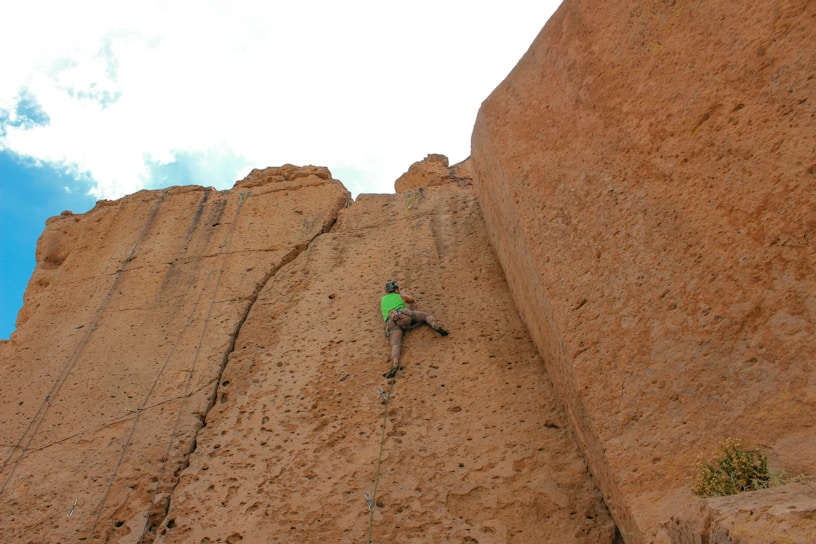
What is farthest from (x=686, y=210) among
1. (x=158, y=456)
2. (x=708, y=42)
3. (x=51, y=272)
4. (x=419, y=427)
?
(x=51, y=272)

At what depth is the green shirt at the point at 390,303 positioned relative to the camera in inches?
221

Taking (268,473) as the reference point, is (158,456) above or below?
above

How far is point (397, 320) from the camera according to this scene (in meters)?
5.41

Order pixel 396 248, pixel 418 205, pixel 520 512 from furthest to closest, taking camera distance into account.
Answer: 1. pixel 418 205
2. pixel 396 248
3. pixel 520 512

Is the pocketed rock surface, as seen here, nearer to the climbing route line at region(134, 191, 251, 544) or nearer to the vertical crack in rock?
the vertical crack in rock

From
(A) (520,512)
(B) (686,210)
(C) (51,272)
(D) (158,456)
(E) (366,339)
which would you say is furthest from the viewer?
(C) (51,272)

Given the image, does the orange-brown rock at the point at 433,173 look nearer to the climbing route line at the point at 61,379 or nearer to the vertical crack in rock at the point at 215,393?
the vertical crack in rock at the point at 215,393

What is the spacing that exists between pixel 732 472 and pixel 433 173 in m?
7.64

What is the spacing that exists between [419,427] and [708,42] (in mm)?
3118

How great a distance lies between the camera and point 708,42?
3602 mm

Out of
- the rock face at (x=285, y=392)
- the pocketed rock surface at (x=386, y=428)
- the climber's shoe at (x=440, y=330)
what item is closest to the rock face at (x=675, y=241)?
the pocketed rock surface at (x=386, y=428)

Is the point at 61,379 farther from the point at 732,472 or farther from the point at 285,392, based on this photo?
the point at 732,472

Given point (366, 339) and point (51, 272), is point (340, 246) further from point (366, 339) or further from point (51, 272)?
point (51, 272)

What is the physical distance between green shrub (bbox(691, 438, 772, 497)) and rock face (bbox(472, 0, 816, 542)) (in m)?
0.09
